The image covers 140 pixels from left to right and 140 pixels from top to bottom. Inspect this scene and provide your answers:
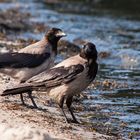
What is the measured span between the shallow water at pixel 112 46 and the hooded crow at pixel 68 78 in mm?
1139

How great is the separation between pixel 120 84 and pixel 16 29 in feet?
38.6

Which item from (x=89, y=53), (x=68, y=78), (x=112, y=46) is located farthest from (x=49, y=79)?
(x=112, y=46)

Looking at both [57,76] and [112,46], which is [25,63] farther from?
[112,46]

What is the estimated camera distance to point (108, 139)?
391 inches

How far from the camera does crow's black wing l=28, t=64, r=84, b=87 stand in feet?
34.4

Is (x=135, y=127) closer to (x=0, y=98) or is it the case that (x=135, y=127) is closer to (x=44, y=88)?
(x=44, y=88)

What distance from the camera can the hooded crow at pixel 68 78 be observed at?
1048 centimetres

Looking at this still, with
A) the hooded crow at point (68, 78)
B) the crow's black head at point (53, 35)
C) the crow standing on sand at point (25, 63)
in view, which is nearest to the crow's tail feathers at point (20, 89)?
the hooded crow at point (68, 78)

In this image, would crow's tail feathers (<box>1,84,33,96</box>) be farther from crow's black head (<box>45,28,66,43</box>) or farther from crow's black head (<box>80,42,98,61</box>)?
crow's black head (<box>45,28,66,43</box>)

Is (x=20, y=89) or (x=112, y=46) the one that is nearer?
(x=20, y=89)

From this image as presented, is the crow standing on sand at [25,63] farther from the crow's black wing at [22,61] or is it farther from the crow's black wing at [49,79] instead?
the crow's black wing at [49,79]

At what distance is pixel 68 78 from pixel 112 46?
13.8m

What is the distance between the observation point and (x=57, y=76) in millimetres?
10727

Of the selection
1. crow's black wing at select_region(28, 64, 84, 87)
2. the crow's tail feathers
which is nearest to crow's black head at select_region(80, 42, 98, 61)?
crow's black wing at select_region(28, 64, 84, 87)
